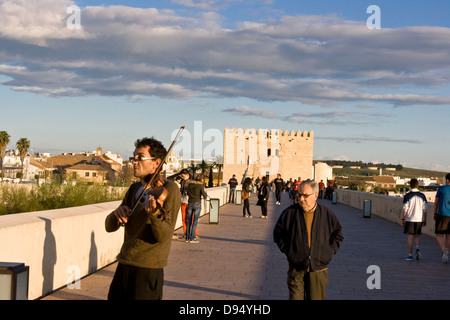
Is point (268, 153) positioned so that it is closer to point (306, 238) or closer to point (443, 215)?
point (443, 215)

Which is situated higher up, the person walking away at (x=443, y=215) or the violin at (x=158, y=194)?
the violin at (x=158, y=194)

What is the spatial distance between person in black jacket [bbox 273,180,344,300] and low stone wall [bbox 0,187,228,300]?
2932mm

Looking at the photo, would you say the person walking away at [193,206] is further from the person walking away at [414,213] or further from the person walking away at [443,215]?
the person walking away at [443,215]

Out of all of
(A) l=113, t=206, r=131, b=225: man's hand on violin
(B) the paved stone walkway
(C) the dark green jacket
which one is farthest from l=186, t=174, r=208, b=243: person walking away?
(A) l=113, t=206, r=131, b=225: man's hand on violin

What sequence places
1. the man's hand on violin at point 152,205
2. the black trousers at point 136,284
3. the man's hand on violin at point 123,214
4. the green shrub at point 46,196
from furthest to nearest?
1. the green shrub at point 46,196
2. the black trousers at point 136,284
3. the man's hand on violin at point 123,214
4. the man's hand on violin at point 152,205

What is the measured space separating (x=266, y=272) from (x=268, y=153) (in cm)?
9034

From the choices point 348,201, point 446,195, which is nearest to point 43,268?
point 446,195

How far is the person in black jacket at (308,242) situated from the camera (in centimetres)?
583

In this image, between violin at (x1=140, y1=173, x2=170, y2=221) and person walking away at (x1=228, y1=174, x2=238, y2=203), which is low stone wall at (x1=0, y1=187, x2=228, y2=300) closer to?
violin at (x1=140, y1=173, x2=170, y2=221)

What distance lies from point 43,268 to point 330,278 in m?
4.68

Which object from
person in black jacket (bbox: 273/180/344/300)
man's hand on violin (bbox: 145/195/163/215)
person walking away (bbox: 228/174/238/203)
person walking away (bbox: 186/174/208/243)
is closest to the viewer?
man's hand on violin (bbox: 145/195/163/215)

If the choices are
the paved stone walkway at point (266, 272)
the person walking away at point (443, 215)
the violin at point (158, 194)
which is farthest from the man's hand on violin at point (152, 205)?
the person walking away at point (443, 215)

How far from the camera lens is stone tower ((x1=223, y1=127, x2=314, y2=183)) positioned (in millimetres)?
97000

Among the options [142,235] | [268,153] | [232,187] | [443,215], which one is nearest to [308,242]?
[142,235]
